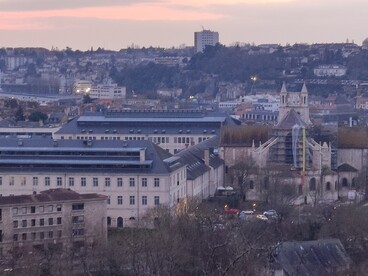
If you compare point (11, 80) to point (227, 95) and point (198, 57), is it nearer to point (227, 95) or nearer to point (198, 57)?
point (198, 57)

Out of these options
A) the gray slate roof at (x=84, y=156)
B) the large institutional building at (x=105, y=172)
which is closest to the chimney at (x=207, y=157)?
the large institutional building at (x=105, y=172)

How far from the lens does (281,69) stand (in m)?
85.9

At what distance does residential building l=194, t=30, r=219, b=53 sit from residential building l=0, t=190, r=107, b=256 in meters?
93.8


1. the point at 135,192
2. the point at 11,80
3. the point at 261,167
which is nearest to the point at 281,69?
the point at 11,80

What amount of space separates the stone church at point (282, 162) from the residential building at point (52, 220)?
650 centimetres

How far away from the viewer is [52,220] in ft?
81.7

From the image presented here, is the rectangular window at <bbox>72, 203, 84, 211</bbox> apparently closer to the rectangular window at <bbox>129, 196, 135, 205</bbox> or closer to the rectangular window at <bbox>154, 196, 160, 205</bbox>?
the rectangular window at <bbox>129, 196, 135, 205</bbox>

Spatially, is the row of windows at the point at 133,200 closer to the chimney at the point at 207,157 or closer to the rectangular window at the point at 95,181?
the rectangular window at the point at 95,181

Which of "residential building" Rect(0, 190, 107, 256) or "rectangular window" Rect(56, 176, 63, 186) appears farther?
"rectangular window" Rect(56, 176, 63, 186)

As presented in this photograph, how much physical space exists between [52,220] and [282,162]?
32.5 ft

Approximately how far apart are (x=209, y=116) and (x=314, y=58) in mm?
48748

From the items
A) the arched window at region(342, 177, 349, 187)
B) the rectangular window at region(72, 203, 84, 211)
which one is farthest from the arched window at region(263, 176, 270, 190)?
the rectangular window at region(72, 203, 84, 211)

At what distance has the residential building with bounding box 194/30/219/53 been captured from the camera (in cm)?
11938

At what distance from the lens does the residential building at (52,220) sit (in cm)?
2411
